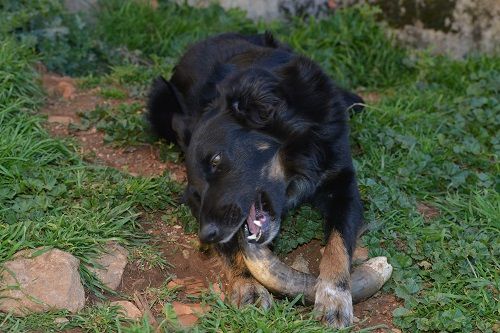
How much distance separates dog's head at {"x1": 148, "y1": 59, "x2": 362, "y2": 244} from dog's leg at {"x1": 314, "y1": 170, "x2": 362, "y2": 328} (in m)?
0.23

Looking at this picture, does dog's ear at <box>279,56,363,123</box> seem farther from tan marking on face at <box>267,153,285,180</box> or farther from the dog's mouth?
the dog's mouth

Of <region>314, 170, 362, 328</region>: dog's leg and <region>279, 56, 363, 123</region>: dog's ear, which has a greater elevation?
<region>279, 56, 363, 123</region>: dog's ear

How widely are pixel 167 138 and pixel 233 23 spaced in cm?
219

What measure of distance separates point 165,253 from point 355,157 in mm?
1793

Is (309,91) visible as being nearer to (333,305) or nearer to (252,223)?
(252,223)

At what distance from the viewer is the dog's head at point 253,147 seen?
13.9 feet

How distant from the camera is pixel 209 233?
4117 millimetres

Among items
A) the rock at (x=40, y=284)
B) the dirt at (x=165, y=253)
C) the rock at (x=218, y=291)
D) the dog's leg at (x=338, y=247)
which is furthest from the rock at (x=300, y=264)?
the rock at (x=40, y=284)

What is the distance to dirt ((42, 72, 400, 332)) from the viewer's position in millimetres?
4301

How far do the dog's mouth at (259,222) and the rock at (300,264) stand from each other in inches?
14.9

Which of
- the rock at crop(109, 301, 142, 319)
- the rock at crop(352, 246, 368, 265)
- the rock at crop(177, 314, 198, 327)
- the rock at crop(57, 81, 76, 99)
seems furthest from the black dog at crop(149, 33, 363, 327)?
the rock at crop(57, 81, 76, 99)

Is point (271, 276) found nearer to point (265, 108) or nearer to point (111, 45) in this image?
point (265, 108)

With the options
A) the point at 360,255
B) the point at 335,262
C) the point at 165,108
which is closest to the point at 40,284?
the point at 335,262

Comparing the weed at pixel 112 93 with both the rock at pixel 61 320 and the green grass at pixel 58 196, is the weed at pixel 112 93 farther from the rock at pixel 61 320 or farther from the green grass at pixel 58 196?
the rock at pixel 61 320
